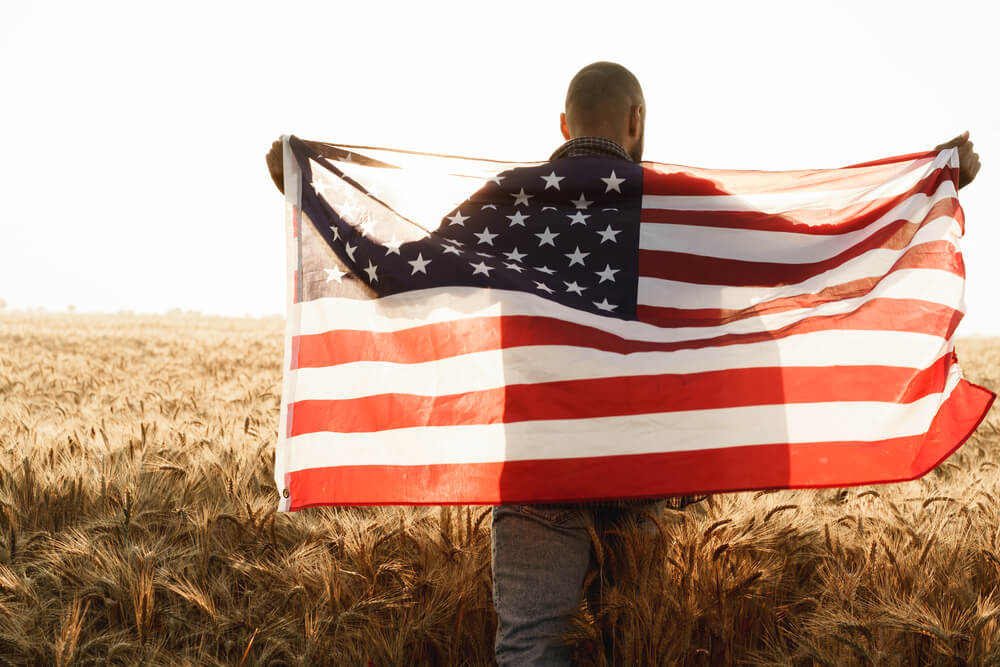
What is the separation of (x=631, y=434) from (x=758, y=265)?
1.06 meters

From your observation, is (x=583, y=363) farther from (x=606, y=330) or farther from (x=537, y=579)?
(x=537, y=579)

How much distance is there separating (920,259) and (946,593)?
4.61ft

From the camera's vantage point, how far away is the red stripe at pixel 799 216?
115 inches

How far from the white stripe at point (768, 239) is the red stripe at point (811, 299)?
0.58 ft

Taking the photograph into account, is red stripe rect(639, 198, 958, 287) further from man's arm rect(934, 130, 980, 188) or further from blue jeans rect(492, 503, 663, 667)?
blue jeans rect(492, 503, 663, 667)

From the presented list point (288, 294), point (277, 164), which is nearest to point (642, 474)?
point (288, 294)

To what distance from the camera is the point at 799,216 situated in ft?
10.0

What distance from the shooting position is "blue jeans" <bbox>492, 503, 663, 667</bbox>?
214 cm

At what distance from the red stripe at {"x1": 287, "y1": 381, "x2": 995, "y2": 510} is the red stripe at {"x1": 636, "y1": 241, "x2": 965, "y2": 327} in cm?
58

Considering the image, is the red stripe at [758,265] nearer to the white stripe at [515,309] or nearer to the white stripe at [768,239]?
the white stripe at [768,239]

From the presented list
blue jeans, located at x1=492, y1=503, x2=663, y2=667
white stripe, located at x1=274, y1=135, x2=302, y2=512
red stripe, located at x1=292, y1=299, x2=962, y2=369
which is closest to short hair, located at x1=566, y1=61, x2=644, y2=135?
red stripe, located at x1=292, y1=299, x2=962, y2=369

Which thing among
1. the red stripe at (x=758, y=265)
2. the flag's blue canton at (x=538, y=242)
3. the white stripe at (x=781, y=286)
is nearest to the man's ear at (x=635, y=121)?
the flag's blue canton at (x=538, y=242)

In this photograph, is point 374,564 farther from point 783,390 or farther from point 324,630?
point 783,390

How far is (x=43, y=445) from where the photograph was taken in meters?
3.99
